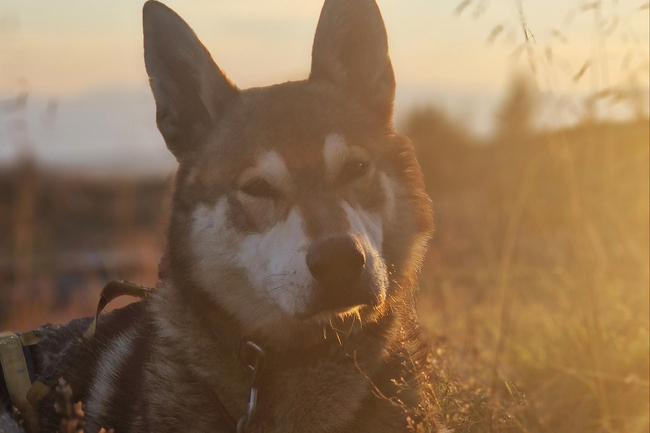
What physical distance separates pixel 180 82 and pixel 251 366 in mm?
1380

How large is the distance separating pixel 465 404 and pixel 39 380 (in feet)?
6.40

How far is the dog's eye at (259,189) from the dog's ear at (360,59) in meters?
0.68

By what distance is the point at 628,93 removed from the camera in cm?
358

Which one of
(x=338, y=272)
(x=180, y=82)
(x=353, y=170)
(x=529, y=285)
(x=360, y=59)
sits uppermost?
(x=180, y=82)

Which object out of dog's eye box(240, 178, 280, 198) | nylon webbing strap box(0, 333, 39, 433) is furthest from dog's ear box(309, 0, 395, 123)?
nylon webbing strap box(0, 333, 39, 433)

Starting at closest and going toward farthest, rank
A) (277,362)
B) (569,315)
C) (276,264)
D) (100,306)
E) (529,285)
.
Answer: (276,264), (277,362), (100,306), (569,315), (529,285)

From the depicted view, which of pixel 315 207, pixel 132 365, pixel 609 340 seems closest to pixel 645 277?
pixel 609 340

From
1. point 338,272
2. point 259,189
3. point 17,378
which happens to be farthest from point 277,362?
point 17,378

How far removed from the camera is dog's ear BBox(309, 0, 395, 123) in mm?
2941

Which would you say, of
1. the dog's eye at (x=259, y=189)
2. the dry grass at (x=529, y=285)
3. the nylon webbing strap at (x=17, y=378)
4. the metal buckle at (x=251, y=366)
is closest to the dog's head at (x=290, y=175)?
the dog's eye at (x=259, y=189)

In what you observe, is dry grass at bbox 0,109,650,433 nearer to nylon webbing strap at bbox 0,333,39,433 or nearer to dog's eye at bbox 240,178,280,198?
dog's eye at bbox 240,178,280,198

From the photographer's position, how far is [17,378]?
9.61ft

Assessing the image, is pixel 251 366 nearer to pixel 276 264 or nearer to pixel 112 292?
pixel 276 264

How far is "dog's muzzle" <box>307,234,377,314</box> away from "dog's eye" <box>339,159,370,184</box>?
48 centimetres
